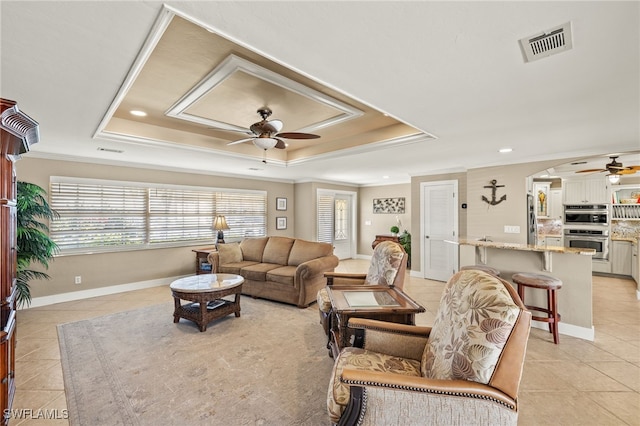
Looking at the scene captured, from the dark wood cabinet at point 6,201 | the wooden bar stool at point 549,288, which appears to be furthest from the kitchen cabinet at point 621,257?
the dark wood cabinet at point 6,201

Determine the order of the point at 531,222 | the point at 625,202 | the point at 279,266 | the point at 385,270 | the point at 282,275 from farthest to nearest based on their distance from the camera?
the point at 625,202 → the point at 279,266 → the point at 531,222 → the point at 282,275 → the point at 385,270

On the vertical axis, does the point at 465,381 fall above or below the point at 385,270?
below

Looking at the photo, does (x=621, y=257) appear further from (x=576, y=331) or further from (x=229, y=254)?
(x=229, y=254)

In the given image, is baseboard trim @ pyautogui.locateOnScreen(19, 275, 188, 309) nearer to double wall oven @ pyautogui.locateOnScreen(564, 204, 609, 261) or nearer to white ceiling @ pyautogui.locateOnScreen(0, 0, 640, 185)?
white ceiling @ pyautogui.locateOnScreen(0, 0, 640, 185)

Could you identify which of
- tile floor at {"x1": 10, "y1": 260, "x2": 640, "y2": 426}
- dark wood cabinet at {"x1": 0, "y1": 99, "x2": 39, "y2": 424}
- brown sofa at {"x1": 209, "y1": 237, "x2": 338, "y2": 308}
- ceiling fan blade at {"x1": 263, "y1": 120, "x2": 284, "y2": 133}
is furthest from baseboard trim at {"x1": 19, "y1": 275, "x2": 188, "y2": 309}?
ceiling fan blade at {"x1": 263, "y1": 120, "x2": 284, "y2": 133}

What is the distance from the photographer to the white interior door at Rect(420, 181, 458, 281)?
18.3 ft

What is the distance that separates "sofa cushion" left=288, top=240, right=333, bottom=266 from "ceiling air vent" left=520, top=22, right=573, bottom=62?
3.57 m

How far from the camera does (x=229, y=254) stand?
4906 mm

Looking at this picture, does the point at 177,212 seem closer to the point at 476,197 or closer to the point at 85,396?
the point at 85,396

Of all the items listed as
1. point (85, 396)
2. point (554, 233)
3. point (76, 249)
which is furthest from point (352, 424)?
point (554, 233)

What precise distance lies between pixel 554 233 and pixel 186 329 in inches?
308

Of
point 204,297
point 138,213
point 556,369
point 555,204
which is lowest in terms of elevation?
point 556,369

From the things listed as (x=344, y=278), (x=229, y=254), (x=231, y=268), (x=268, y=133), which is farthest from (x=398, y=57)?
(x=229, y=254)

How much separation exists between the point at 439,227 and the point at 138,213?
5879mm
